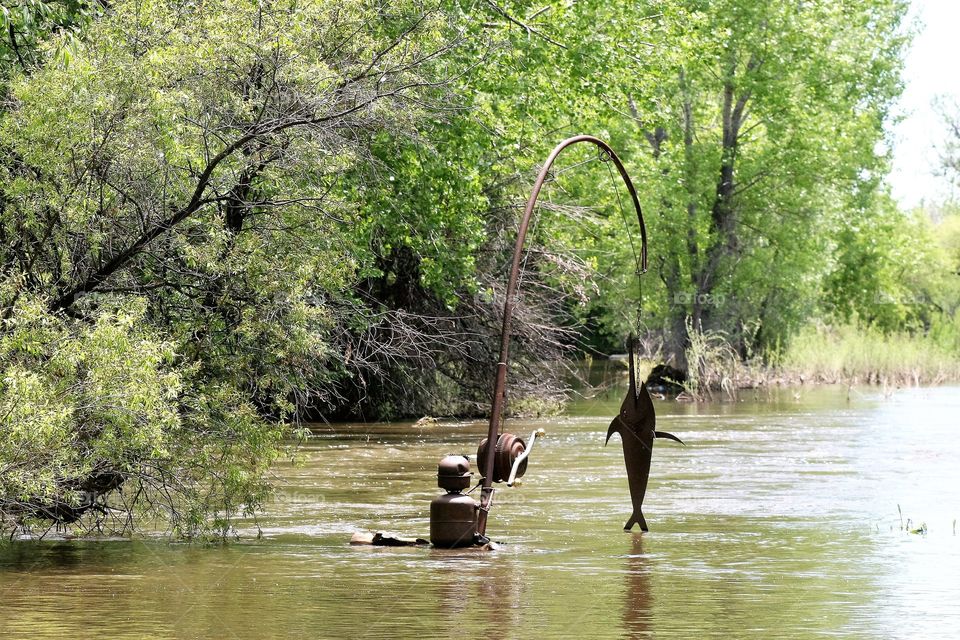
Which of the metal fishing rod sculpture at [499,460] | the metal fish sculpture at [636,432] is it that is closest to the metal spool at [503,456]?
the metal fishing rod sculpture at [499,460]

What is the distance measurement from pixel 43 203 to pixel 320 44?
3.19 metres

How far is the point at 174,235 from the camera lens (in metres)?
13.0

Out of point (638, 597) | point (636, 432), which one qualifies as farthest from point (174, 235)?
point (638, 597)

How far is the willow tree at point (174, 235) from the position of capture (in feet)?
37.7

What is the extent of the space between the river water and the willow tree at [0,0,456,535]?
3.08 feet

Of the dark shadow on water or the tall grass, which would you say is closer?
the dark shadow on water

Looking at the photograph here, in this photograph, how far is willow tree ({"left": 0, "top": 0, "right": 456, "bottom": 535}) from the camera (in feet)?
37.7

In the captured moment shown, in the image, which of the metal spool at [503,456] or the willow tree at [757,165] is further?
the willow tree at [757,165]

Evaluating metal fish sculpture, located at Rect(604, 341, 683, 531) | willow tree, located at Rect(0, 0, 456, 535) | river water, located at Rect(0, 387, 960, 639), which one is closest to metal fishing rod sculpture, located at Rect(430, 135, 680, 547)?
metal fish sculpture, located at Rect(604, 341, 683, 531)

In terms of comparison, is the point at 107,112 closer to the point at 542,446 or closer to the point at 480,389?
the point at 542,446

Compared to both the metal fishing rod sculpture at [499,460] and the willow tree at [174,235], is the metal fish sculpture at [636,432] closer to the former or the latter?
the metal fishing rod sculpture at [499,460]

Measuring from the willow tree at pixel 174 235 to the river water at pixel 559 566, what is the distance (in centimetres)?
94

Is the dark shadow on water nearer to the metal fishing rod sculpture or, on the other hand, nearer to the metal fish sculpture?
the metal fish sculpture

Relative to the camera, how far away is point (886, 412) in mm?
32281
